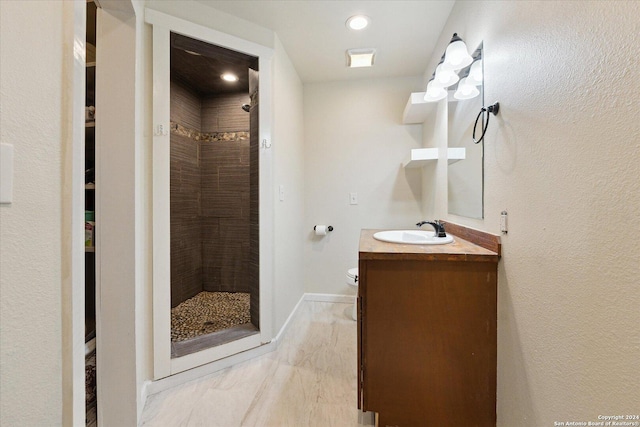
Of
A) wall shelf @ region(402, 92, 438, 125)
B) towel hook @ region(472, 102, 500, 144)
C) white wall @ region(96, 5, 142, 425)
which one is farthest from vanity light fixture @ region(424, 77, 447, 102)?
white wall @ region(96, 5, 142, 425)

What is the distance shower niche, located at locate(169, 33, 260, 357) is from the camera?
2.47 metres

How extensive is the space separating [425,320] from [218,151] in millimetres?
2712

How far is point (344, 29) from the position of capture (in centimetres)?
188

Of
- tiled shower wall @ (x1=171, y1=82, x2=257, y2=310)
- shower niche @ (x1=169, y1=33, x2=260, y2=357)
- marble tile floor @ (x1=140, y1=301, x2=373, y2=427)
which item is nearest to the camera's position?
marble tile floor @ (x1=140, y1=301, x2=373, y2=427)

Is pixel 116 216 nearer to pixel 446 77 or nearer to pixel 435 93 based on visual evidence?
pixel 446 77

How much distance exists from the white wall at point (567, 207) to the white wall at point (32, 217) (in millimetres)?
1343

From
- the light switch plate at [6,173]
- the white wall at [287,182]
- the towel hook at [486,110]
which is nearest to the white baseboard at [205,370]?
the white wall at [287,182]

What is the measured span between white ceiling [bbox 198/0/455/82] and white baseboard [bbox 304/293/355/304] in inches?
91.8

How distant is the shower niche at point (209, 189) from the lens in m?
2.47

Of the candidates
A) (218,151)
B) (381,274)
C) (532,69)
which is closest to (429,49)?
(532,69)

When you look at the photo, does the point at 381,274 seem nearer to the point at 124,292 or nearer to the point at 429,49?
the point at 124,292

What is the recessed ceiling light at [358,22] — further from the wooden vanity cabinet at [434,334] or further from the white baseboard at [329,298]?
the white baseboard at [329,298]

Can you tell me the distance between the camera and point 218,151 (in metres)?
2.90

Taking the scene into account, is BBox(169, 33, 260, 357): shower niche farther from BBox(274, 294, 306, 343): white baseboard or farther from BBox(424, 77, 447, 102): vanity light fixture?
BBox(424, 77, 447, 102): vanity light fixture
